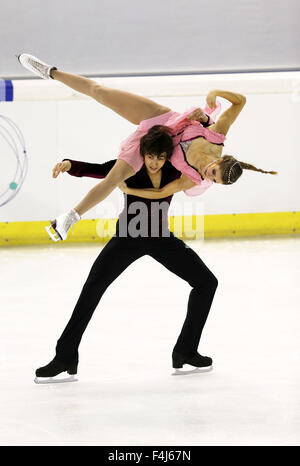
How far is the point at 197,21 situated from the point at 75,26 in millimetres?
1208

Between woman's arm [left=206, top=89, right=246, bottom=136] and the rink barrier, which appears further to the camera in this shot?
the rink barrier

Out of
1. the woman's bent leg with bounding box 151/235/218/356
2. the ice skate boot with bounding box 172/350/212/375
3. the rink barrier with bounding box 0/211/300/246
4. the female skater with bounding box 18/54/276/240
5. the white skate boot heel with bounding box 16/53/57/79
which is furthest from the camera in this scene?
the rink barrier with bounding box 0/211/300/246

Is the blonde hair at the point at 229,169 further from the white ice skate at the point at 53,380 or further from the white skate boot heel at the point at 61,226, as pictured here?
the white ice skate at the point at 53,380

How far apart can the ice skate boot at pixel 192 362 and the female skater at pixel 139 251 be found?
7.2 inches

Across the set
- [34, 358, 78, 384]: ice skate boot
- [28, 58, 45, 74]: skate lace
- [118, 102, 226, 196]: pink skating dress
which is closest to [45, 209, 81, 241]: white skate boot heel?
[118, 102, 226, 196]: pink skating dress

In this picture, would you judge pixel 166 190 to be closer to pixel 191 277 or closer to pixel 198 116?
pixel 198 116

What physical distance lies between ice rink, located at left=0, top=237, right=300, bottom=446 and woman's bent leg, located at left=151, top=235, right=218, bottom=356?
0.26 meters

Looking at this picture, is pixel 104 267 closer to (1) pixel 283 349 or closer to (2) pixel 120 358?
(2) pixel 120 358

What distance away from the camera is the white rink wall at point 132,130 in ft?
31.1

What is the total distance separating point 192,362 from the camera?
5.35m

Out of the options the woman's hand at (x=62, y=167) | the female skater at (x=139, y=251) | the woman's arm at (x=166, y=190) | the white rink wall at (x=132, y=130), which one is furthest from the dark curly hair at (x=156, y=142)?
the white rink wall at (x=132, y=130)

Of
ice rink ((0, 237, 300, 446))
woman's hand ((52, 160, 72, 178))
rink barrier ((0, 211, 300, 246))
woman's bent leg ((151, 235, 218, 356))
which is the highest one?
woman's hand ((52, 160, 72, 178))

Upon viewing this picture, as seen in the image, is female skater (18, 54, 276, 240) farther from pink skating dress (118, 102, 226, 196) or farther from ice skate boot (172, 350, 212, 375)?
ice skate boot (172, 350, 212, 375)

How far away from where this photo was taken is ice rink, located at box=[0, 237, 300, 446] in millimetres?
4410
